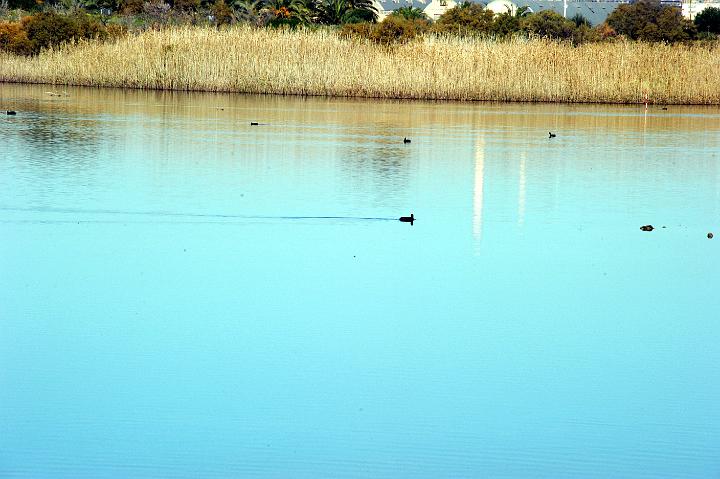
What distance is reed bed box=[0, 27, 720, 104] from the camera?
28.5 meters

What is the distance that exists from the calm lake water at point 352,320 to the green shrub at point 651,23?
3955 centimetres

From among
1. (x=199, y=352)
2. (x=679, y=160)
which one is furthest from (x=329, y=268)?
(x=679, y=160)

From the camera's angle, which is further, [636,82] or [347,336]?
[636,82]

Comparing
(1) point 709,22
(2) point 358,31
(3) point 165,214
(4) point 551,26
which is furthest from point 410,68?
(1) point 709,22

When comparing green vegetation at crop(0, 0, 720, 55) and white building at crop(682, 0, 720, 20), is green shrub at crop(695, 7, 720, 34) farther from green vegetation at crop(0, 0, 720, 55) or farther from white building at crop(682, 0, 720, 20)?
white building at crop(682, 0, 720, 20)

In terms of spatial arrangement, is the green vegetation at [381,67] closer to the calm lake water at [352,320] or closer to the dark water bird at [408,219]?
the calm lake water at [352,320]

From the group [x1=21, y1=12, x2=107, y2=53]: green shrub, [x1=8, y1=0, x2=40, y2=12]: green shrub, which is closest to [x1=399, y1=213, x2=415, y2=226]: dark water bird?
[x1=21, y1=12, x2=107, y2=53]: green shrub

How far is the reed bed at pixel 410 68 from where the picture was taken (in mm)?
28453

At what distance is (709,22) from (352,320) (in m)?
60.6

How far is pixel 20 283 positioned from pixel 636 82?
24.3 meters

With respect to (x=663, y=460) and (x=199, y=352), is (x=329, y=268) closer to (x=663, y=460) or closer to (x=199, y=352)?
(x=199, y=352)

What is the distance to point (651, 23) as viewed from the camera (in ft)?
193

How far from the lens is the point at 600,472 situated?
4047 millimetres

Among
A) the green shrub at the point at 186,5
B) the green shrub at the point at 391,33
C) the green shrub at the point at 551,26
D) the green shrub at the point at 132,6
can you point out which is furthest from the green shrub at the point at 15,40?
the green shrub at the point at 551,26
